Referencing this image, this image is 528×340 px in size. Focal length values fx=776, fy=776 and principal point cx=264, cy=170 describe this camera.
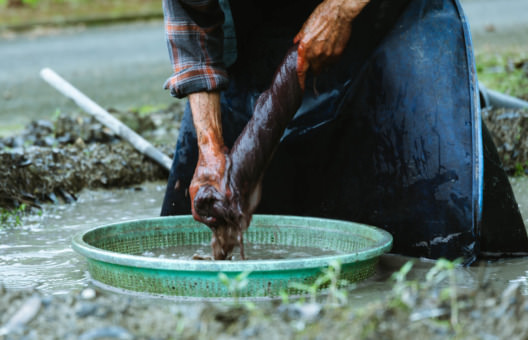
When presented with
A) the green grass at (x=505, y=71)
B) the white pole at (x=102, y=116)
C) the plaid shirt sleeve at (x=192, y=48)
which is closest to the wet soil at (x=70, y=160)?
the white pole at (x=102, y=116)

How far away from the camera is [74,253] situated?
3199 mm

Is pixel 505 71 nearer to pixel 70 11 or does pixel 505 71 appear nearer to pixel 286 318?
pixel 286 318

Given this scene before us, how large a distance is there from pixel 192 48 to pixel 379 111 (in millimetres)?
754

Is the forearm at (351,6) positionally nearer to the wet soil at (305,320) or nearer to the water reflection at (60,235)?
the wet soil at (305,320)

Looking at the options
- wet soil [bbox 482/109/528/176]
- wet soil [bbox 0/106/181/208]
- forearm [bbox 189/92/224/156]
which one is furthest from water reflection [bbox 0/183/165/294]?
wet soil [bbox 482/109/528/176]

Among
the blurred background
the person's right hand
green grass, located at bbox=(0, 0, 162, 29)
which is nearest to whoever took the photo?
the person's right hand

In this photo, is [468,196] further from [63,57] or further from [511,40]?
[63,57]

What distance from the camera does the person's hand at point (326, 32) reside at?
Answer: 8.70 ft

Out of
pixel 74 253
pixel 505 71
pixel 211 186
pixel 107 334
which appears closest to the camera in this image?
pixel 107 334

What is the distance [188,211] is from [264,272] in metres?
1.13

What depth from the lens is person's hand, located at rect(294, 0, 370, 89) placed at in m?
2.65

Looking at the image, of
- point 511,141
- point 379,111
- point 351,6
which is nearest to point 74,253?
point 379,111

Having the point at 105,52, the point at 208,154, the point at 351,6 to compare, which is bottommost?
the point at 208,154

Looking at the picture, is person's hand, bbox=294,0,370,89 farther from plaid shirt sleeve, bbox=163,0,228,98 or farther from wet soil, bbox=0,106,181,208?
wet soil, bbox=0,106,181,208
